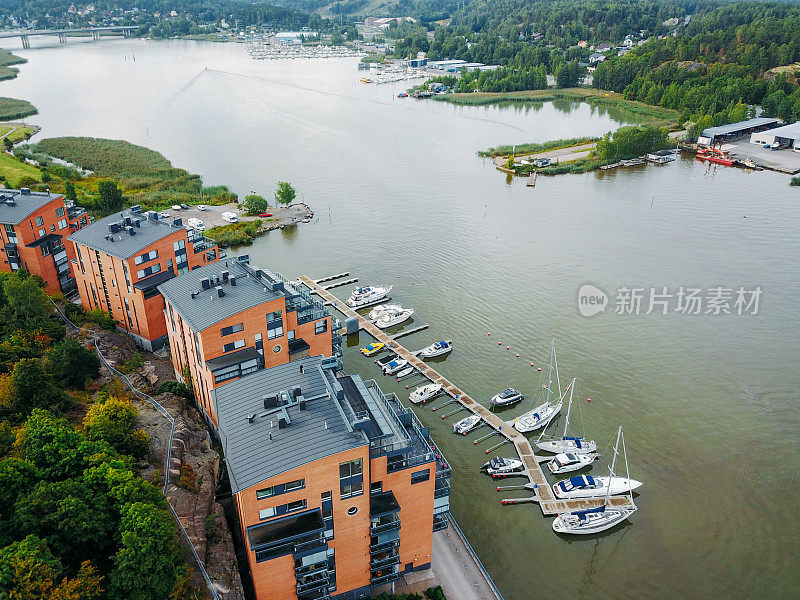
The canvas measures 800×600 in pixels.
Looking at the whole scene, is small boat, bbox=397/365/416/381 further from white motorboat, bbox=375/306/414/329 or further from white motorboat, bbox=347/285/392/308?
white motorboat, bbox=347/285/392/308

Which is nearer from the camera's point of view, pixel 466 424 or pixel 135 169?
pixel 466 424

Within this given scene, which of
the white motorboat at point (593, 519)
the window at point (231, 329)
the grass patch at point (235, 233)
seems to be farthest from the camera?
the grass patch at point (235, 233)

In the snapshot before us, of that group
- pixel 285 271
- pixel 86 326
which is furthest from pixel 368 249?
pixel 86 326

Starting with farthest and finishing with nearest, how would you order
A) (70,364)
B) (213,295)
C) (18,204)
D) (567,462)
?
(18,204)
(567,462)
(213,295)
(70,364)

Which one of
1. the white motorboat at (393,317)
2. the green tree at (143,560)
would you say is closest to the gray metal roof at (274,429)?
A: the green tree at (143,560)

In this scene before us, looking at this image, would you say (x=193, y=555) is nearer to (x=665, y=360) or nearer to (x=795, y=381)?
(x=665, y=360)

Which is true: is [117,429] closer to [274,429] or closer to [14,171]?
[274,429]

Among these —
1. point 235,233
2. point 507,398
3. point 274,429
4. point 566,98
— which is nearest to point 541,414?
point 507,398

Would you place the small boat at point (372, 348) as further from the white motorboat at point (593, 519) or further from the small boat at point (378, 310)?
the white motorboat at point (593, 519)

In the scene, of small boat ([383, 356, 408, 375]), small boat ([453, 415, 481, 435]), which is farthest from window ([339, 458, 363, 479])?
small boat ([383, 356, 408, 375])
